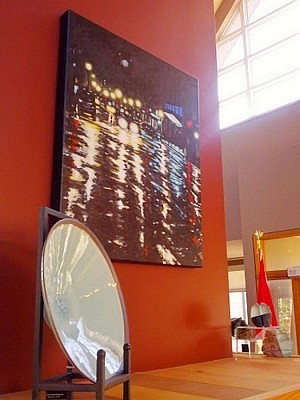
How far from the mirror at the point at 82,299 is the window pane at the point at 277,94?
18.5ft

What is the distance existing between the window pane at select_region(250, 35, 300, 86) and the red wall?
477 centimetres

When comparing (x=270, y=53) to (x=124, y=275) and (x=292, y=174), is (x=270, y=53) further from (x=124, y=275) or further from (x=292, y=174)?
(x=124, y=275)

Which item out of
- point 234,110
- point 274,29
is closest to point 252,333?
point 234,110

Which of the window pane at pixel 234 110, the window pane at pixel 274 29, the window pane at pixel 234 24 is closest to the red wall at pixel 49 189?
the window pane at pixel 234 110

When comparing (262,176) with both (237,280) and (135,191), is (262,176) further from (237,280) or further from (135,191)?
(135,191)

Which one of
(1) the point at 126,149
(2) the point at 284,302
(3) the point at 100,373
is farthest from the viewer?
(2) the point at 284,302

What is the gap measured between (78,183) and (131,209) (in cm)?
26

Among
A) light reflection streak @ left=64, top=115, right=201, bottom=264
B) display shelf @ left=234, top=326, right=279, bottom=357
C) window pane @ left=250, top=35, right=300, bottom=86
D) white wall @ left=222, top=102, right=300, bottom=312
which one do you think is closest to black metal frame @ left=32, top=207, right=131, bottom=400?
light reflection streak @ left=64, top=115, right=201, bottom=264

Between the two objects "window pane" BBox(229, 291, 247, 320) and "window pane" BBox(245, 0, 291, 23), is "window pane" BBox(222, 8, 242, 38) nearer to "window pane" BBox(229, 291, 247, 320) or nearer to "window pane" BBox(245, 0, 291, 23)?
"window pane" BBox(245, 0, 291, 23)

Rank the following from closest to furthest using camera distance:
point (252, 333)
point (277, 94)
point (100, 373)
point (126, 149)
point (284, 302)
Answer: point (100, 373) → point (126, 149) → point (252, 333) → point (284, 302) → point (277, 94)

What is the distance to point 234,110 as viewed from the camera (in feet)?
23.3

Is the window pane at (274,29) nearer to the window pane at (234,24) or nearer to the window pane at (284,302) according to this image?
the window pane at (234,24)

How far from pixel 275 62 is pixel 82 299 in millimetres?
6586

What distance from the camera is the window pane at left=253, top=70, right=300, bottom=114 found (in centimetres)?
635
